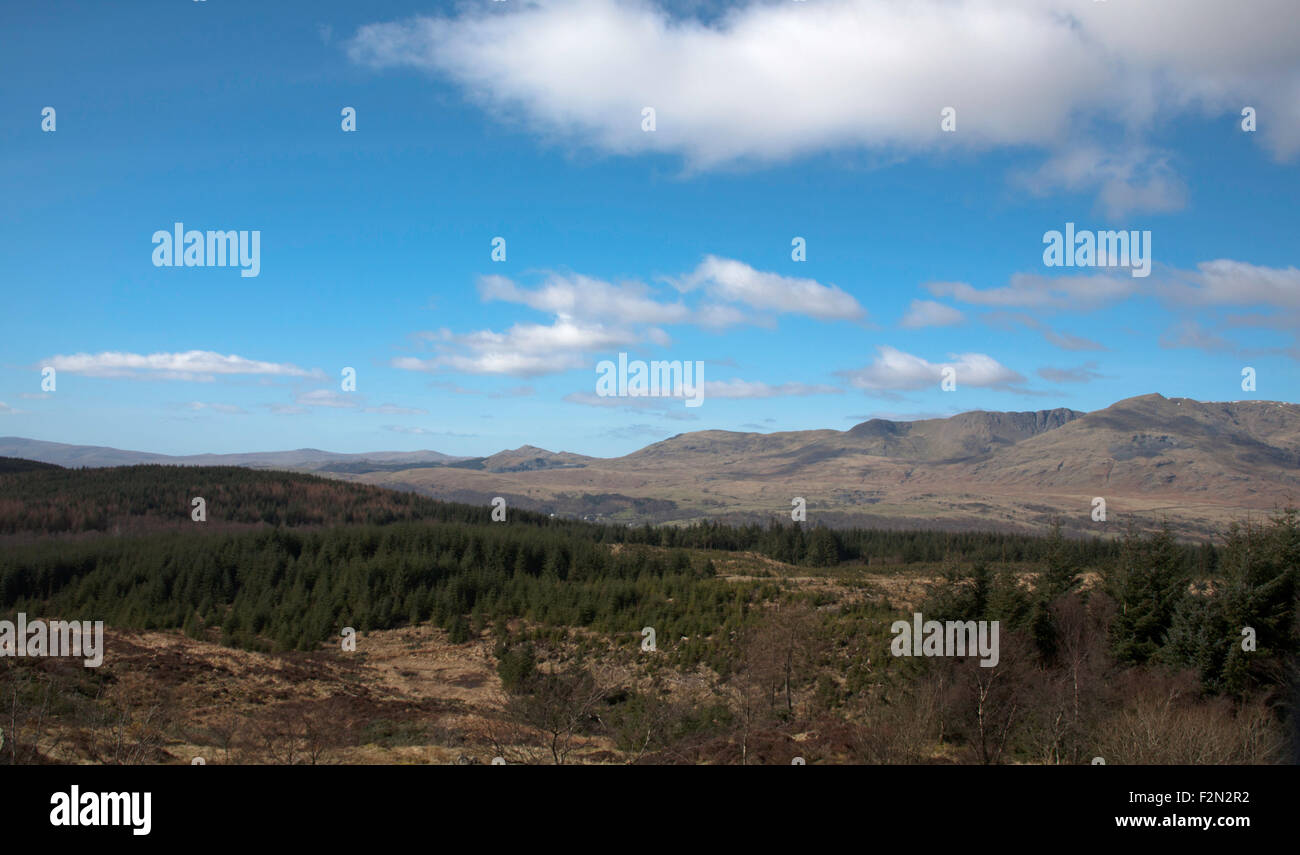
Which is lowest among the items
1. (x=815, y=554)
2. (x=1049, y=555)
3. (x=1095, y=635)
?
(x=815, y=554)

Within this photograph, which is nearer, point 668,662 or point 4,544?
point 668,662
